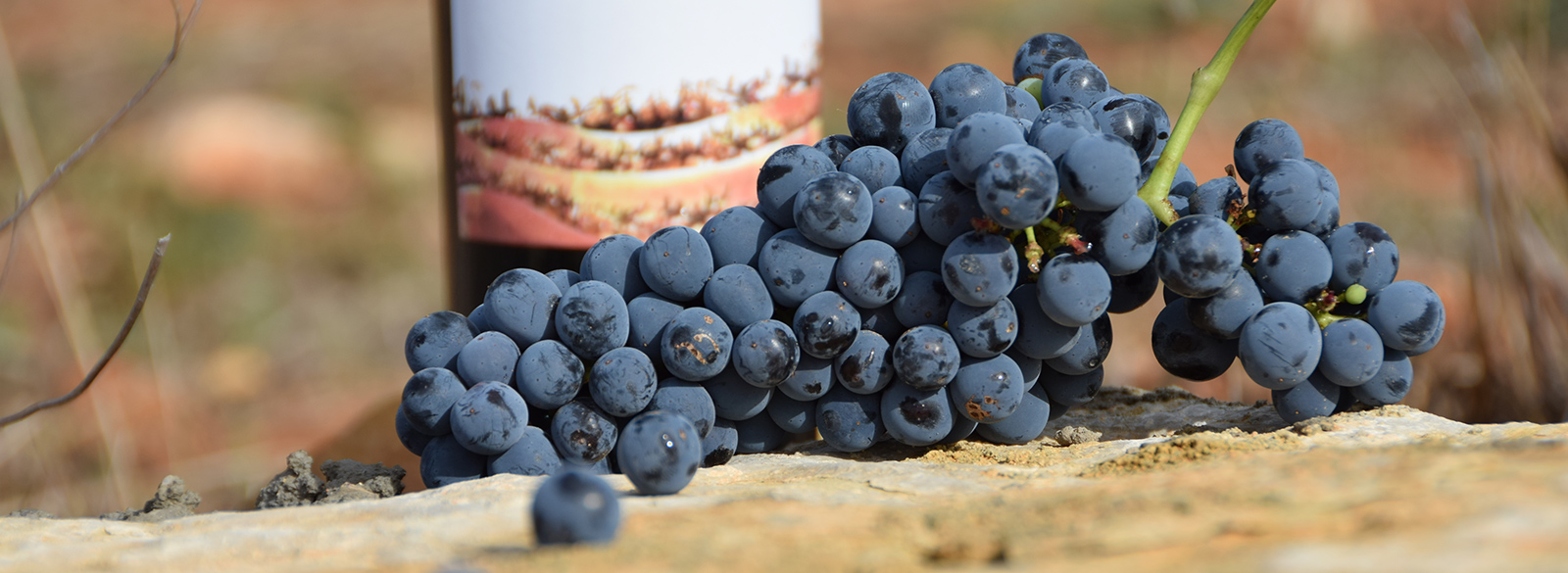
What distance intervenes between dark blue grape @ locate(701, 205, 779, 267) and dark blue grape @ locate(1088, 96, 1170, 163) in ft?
0.90

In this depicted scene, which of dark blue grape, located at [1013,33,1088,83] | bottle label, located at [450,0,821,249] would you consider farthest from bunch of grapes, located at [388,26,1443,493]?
bottle label, located at [450,0,821,249]

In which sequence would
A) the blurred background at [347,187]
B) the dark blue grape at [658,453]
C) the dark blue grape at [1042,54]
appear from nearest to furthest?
the dark blue grape at [658,453] < the dark blue grape at [1042,54] < the blurred background at [347,187]

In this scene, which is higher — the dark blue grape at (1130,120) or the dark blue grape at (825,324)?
the dark blue grape at (1130,120)

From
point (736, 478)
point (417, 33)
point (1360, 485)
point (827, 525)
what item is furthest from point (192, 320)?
point (1360, 485)

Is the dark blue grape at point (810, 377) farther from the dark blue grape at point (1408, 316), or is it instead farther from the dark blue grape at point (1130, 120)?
the dark blue grape at point (1408, 316)

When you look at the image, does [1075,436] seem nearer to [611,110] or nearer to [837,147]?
[837,147]

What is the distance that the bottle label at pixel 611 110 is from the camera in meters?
1.06

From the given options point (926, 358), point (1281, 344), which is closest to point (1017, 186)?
point (926, 358)

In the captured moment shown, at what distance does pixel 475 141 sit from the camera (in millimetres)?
1107

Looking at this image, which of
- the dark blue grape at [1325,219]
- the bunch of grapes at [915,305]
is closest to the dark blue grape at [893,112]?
the bunch of grapes at [915,305]

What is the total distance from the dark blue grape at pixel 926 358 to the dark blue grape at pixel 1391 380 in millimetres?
345

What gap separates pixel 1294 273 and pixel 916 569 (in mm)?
495

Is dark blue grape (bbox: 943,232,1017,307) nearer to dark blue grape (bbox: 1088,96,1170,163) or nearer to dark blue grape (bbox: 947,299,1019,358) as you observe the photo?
dark blue grape (bbox: 947,299,1019,358)

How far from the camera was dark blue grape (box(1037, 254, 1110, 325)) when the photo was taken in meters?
0.72
